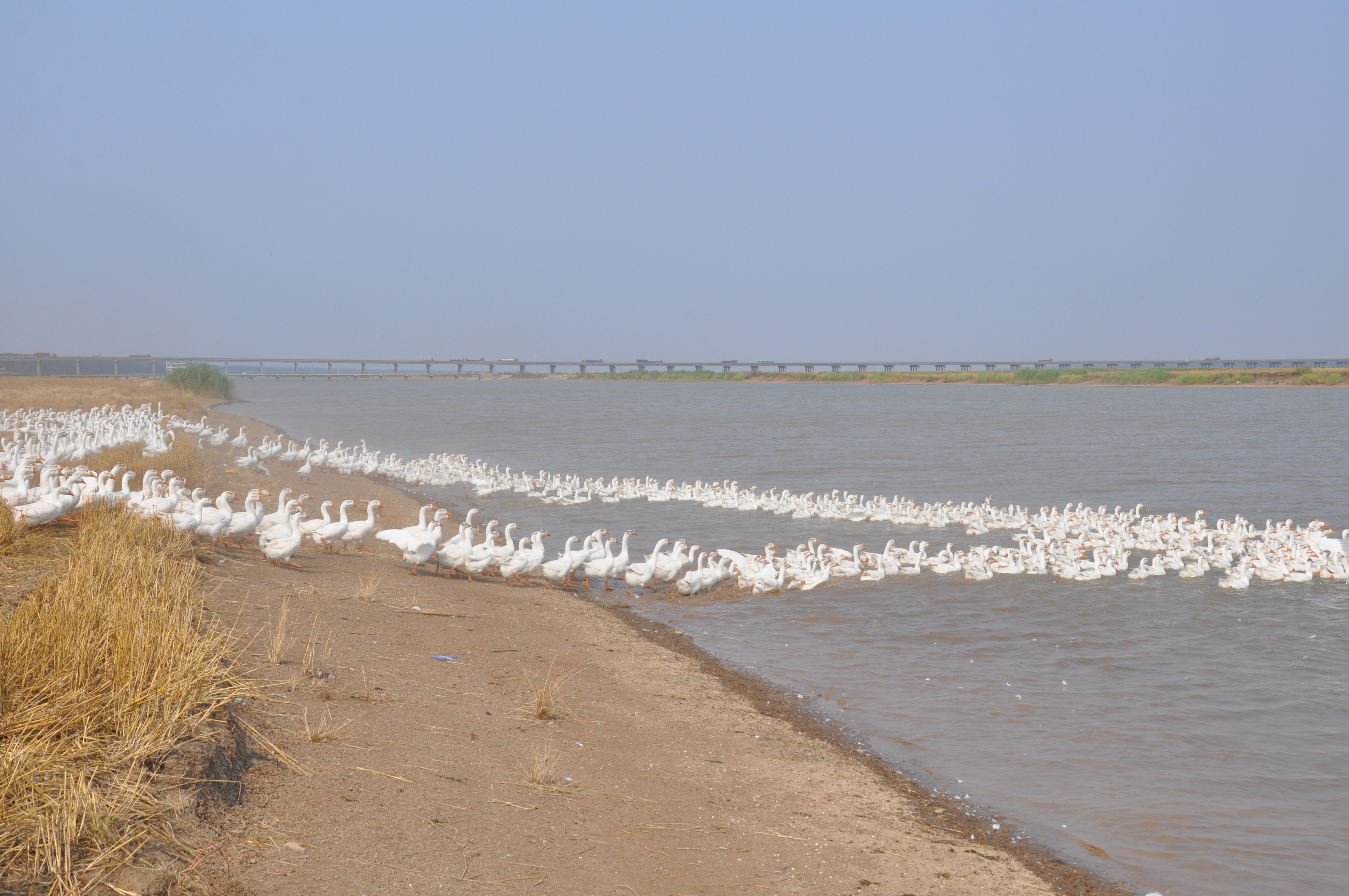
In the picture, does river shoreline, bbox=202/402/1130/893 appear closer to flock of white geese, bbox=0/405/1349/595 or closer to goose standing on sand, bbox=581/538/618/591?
flock of white geese, bbox=0/405/1349/595

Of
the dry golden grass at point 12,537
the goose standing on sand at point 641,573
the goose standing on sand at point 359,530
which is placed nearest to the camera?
the dry golden grass at point 12,537

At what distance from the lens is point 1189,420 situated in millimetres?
53562

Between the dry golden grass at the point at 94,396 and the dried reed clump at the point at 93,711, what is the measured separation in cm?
4007

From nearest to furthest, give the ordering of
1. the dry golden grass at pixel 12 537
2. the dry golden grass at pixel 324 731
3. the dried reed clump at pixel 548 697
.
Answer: the dry golden grass at pixel 324 731
the dried reed clump at pixel 548 697
the dry golden grass at pixel 12 537

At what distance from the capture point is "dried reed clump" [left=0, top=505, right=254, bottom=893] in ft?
13.5

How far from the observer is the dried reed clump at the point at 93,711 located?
4109 millimetres

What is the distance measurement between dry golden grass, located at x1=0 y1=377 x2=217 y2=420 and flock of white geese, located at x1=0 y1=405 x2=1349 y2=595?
84.7ft

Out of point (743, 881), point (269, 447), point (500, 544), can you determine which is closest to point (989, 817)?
point (743, 881)

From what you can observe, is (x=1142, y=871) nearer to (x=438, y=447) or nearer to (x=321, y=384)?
(x=438, y=447)

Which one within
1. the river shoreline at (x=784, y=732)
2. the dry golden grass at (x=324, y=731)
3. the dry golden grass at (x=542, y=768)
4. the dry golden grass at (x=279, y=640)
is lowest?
the river shoreline at (x=784, y=732)

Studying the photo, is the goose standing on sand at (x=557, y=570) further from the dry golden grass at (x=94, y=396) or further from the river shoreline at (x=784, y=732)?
the dry golden grass at (x=94, y=396)

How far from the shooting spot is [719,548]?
17.8 metres

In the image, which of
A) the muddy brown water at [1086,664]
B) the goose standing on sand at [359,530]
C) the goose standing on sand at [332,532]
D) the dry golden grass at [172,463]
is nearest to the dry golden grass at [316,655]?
the muddy brown water at [1086,664]

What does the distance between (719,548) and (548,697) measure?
10.5 metres
